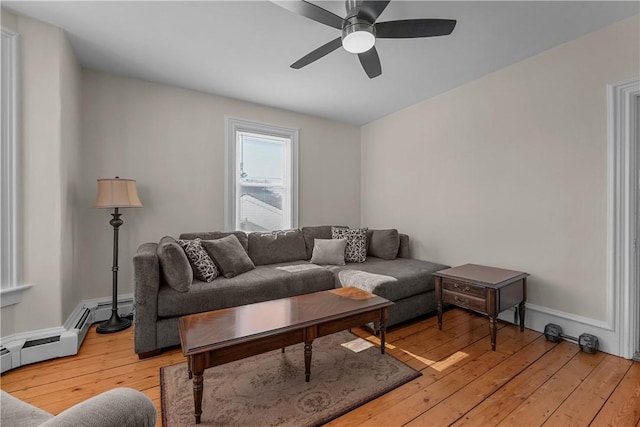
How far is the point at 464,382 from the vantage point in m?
1.95

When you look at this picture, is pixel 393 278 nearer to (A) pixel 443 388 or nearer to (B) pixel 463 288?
(B) pixel 463 288

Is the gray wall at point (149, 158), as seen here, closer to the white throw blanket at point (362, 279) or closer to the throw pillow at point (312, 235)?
the throw pillow at point (312, 235)

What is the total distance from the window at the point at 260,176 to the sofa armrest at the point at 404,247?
1.54m

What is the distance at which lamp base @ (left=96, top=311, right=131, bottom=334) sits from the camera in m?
2.72

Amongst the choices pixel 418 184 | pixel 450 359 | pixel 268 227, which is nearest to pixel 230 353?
pixel 450 359

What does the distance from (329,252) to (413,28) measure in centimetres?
251

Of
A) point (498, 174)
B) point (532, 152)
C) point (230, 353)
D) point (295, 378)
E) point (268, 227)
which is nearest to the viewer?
point (230, 353)

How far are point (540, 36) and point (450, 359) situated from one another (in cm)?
279

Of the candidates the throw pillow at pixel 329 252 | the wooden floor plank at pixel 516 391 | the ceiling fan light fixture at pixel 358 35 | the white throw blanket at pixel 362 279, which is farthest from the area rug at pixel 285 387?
the ceiling fan light fixture at pixel 358 35

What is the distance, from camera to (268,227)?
4148 mm

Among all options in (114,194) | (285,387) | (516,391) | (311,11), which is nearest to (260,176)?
(114,194)

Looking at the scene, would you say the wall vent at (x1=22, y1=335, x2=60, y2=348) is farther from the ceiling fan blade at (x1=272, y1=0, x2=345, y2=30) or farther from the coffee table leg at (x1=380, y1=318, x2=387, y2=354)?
the ceiling fan blade at (x1=272, y1=0, x2=345, y2=30)

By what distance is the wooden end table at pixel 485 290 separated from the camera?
240cm

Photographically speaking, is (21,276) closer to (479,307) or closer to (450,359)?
(450,359)
